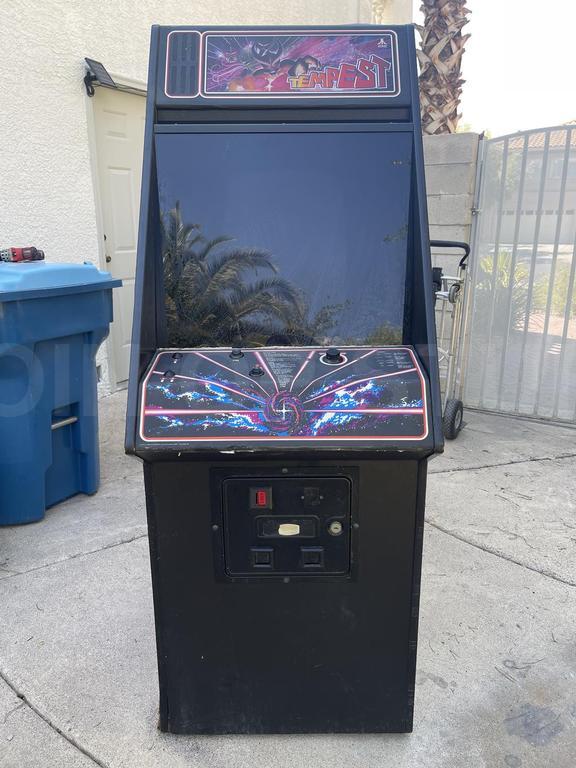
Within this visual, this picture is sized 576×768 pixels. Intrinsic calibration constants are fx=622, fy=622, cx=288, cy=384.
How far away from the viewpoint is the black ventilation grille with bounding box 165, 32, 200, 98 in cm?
189

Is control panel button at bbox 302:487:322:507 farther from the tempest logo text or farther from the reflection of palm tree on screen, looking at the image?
→ the tempest logo text

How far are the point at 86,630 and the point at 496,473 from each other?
268 centimetres

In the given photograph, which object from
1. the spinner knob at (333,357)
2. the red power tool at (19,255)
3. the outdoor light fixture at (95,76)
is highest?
the outdoor light fixture at (95,76)

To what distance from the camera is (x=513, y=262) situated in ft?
15.9

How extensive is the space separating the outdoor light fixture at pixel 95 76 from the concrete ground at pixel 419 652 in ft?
9.69

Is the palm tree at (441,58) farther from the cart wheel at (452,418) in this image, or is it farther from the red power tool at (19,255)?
the red power tool at (19,255)

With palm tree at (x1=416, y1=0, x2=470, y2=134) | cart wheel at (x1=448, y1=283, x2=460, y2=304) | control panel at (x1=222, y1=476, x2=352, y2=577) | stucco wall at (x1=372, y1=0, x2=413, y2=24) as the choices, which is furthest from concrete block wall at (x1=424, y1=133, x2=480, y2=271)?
stucco wall at (x1=372, y1=0, x2=413, y2=24)

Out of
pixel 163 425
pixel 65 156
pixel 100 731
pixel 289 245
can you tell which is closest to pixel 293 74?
pixel 289 245

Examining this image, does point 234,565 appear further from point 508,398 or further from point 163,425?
point 508,398

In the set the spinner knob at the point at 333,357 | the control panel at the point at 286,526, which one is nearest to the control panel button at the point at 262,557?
the control panel at the point at 286,526

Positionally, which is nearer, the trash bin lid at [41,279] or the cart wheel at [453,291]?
the trash bin lid at [41,279]

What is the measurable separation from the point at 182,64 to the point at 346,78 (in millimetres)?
508

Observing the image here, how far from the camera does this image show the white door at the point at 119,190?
5.07m

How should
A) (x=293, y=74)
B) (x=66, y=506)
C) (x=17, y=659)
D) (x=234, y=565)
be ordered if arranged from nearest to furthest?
(x=234, y=565) → (x=293, y=74) → (x=17, y=659) → (x=66, y=506)
